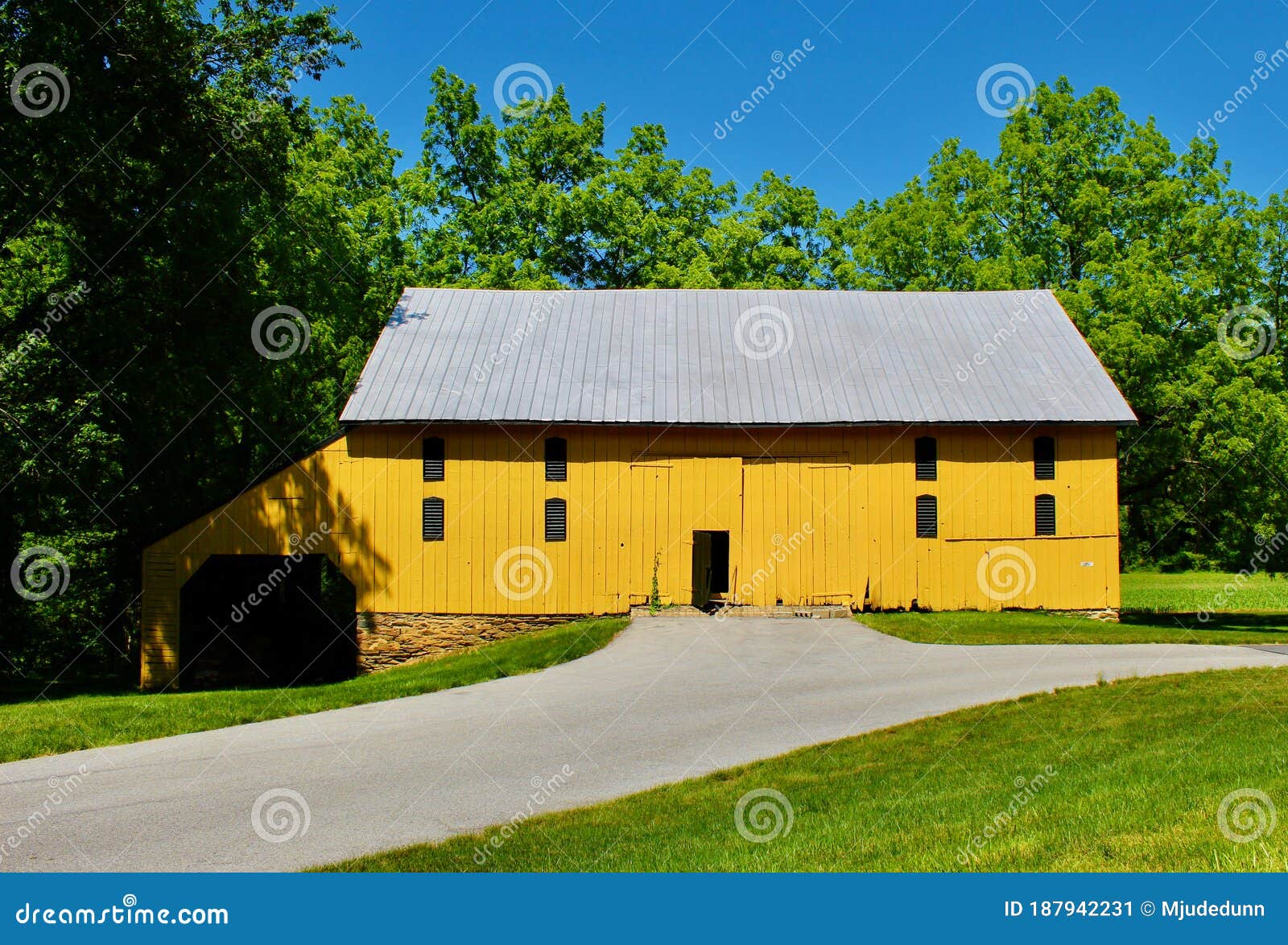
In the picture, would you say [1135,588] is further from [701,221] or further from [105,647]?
[105,647]

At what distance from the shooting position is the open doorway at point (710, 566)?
2511 centimetres

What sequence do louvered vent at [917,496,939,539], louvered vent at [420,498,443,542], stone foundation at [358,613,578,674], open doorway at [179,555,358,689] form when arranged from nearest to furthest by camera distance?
stone foundation at [358,613,578,674] → louvered vent at [420,498,443,542] → open doorway at [179,555,358,689] → louvered vent at [917,496,939,539]

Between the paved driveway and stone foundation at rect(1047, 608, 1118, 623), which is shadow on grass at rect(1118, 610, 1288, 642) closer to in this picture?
stone foundation at rect(1047, 608, 1118, 623)

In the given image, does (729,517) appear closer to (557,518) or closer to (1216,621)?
(557,518)

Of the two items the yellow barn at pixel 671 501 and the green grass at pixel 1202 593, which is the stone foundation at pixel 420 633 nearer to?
the yellow barn at pixel 671 501

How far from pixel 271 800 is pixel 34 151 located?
611 inches

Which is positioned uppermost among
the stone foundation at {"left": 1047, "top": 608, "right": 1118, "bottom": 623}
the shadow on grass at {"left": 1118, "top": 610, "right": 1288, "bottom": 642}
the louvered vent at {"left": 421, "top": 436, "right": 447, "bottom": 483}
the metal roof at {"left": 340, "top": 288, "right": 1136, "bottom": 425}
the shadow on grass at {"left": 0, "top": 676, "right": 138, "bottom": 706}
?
the metal roof at {"left": 340, "top": 288, "right": 1136, "bottom": 425}

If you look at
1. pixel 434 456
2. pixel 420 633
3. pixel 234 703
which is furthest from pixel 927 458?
pixel 234 703

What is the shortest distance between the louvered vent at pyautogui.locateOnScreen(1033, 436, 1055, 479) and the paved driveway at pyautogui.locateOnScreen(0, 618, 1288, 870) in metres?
6.41

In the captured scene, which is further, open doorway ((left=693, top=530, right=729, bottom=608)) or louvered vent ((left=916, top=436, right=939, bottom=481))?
open doorway ((left=693, top=530, right=729, bottom=608))

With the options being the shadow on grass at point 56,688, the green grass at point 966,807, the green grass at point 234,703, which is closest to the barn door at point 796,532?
the green grass at point 234,703

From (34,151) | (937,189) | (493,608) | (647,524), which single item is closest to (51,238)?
(34,151)

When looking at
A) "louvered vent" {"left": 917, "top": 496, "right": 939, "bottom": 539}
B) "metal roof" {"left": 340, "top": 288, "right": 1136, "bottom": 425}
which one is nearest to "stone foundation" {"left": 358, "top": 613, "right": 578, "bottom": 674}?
"metal roof" {"left": 340, "top": 288, "right": 1136, "bottom": 425}

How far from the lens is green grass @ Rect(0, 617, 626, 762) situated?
12.5 metres
